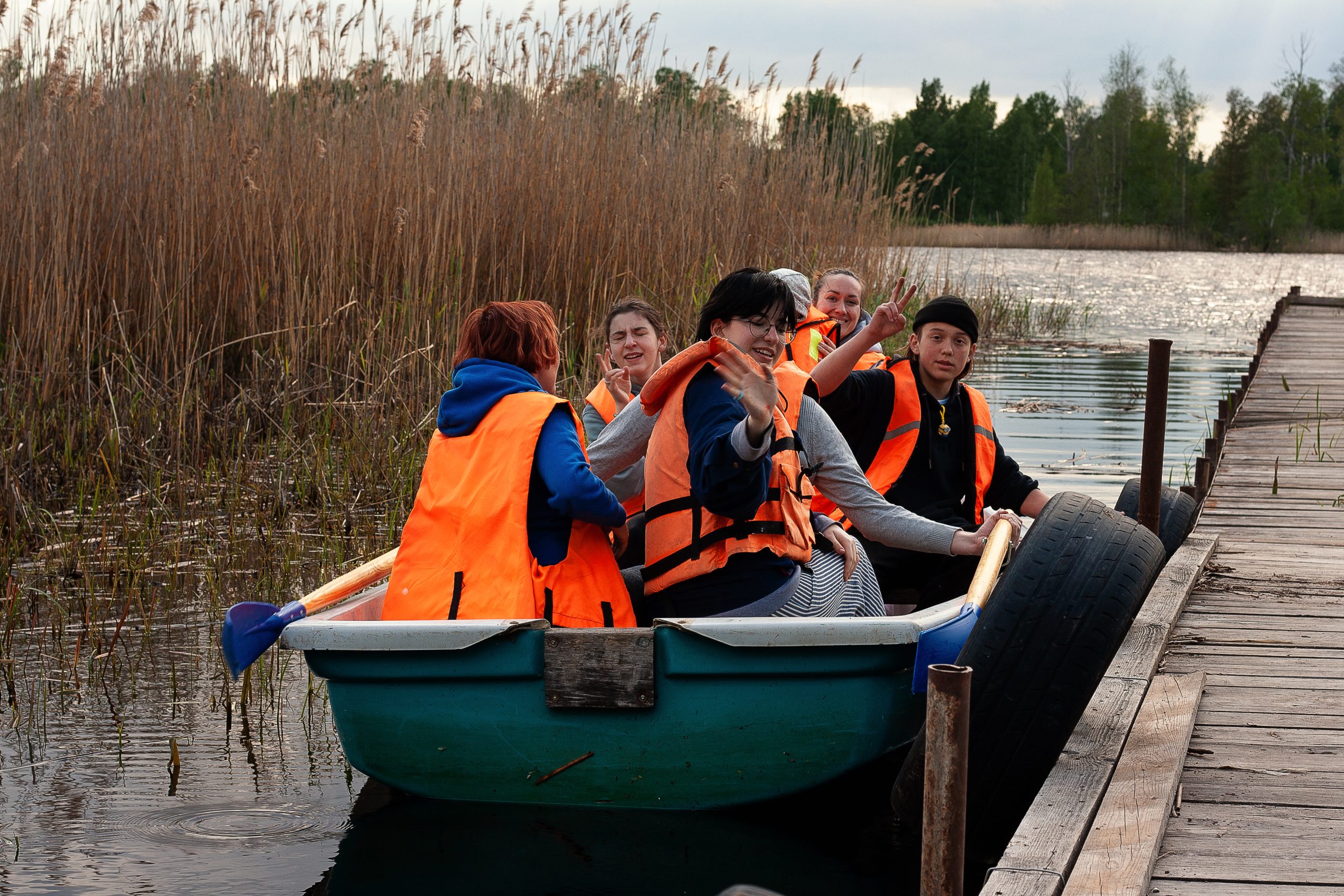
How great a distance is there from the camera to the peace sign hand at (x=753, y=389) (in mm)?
2645

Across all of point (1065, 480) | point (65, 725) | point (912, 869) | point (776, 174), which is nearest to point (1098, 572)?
point (912, 869)

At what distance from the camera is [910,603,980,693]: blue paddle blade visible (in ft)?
9.59

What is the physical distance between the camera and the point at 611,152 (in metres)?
7.58

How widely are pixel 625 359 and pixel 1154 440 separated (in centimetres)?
200

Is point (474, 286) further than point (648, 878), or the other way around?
point (474, 286)

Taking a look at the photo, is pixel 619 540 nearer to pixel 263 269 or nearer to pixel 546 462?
pixel 546 462

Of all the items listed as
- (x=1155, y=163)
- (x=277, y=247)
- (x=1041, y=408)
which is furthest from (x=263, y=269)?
(x=1155, y=163)

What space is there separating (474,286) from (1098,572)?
436 centimetres

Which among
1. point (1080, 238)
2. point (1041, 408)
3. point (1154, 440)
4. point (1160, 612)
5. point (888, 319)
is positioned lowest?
point (1160, 612)

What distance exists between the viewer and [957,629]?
9.95 feet

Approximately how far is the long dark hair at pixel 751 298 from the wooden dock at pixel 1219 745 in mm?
1124

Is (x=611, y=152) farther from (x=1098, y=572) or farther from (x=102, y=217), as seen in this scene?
(x=1098, y=572)

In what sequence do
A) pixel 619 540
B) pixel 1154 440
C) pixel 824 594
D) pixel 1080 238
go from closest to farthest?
pixel 824 594
pixel 619 540
pixel 1154 440
pixel 1080 238

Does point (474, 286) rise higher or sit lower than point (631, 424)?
higher
